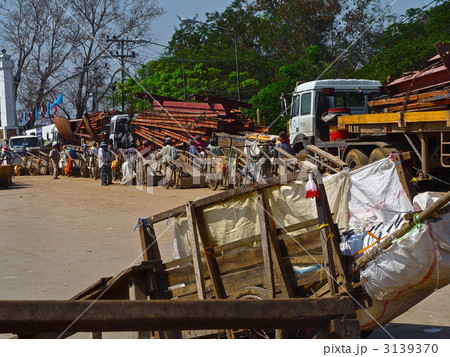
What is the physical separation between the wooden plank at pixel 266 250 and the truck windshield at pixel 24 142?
124 feet

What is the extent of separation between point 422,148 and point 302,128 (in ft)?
16.8

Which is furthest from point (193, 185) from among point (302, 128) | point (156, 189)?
point (302, 128)

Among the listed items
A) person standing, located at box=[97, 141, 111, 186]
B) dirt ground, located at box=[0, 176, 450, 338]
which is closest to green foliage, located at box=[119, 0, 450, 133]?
person standing, located at box=[97, 141, 111, 186]

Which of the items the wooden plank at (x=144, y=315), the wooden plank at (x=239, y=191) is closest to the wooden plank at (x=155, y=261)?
the wooden plank at (x=239, y=191)

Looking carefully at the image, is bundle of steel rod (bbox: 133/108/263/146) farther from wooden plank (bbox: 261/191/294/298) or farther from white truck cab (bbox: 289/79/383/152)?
wooden plank (bbox: 261/191/294/298)

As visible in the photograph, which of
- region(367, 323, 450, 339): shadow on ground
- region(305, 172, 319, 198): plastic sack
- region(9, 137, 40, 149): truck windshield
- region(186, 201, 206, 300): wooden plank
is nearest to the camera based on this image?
region(305, 172, 319, 198): plastic sack

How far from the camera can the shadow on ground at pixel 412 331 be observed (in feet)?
17.6

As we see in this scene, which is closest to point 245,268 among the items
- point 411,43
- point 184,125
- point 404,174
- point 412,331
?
point 412,331

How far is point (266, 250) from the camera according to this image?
4863 mm

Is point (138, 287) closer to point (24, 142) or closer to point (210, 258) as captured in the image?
point (210, 258)

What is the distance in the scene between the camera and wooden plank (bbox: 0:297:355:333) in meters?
2.29

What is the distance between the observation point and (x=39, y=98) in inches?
1986

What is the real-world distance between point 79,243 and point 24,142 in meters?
31.8

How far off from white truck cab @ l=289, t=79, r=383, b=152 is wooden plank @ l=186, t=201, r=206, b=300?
510 inches
